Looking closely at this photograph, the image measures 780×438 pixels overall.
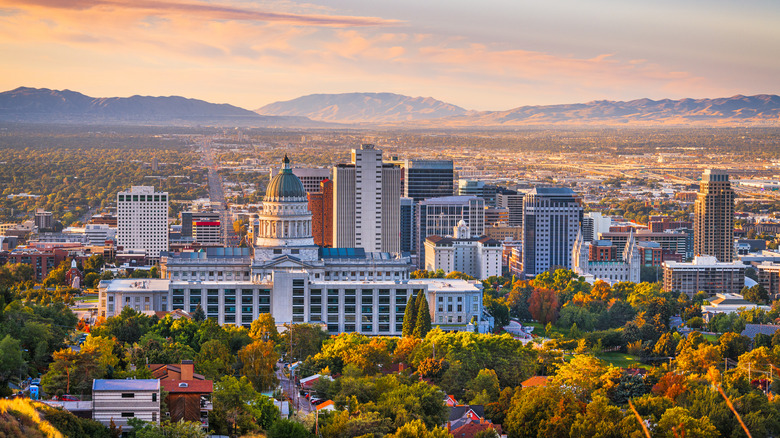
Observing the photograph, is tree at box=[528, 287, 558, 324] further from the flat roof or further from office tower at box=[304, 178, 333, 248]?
the flat roof

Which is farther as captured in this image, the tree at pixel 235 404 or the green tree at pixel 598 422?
the green tree at pixel 598 422

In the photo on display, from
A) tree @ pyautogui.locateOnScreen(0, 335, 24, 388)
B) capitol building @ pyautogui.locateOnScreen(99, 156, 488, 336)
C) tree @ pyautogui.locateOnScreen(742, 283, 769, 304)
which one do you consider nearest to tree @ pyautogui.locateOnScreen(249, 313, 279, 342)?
capitol building @ pyautogui.locateOnScreen(99, 156, 488, 336)

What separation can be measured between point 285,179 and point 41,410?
7632 cm

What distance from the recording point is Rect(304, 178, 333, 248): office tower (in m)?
195

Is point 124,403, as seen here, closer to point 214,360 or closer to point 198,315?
point 214,360

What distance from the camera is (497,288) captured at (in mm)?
165875

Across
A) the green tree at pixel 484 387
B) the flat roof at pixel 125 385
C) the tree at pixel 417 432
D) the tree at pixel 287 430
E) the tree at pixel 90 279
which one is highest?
the flat roof at pixel 125 385

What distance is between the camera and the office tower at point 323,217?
7682 inches

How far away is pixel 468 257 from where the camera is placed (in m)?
184

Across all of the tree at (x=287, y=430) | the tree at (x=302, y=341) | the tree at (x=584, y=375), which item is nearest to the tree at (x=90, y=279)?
the tree at (x=302, y=341)

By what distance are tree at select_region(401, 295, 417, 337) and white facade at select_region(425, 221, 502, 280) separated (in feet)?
212

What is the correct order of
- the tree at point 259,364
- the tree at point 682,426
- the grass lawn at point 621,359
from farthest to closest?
the grass lawn at point 621,359, the tree at point 259,364, the tree at point 682,426

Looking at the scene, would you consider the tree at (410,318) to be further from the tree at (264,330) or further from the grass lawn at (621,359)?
the grass lawn at (621,359)

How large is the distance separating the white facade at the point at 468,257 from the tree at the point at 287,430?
375ft
